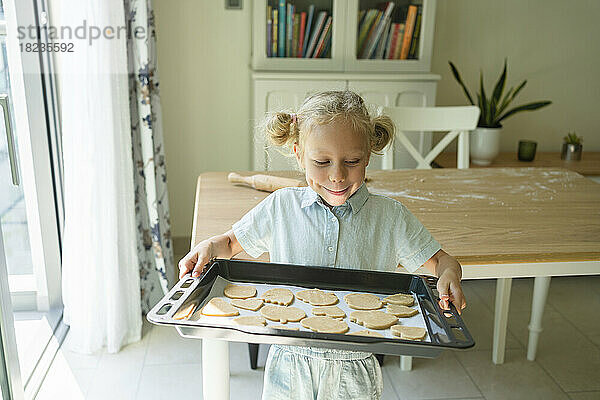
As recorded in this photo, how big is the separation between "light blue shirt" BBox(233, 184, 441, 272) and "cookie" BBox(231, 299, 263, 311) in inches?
5.2

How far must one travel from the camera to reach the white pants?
117 centimetres

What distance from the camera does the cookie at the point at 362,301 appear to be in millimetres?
1141

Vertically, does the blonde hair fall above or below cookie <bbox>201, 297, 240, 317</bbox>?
above

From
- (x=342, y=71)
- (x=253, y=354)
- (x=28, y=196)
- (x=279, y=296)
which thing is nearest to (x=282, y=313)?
(x=279, y=296)

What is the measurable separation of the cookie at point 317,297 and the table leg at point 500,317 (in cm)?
121

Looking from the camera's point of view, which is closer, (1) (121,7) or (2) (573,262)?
(2) (573,262)

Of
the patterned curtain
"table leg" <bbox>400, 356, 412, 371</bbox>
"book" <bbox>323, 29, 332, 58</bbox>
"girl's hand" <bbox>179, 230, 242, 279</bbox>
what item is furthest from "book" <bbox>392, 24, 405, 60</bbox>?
"girl's hand" <bbox>179, 230, 242, 279</bbox>

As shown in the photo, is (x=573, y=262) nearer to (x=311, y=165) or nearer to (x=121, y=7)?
(x=311, y=165)

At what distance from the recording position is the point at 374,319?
3.61 ft

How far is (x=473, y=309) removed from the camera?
272 centimetres

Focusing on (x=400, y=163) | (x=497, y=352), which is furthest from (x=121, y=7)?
(x=497, y=352)

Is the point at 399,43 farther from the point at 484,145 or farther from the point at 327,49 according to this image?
the point at 484,145

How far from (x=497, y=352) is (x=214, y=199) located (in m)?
1.28

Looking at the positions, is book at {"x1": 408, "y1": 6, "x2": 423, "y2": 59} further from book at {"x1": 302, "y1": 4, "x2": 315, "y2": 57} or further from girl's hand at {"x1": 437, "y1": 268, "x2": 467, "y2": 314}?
girl's hand at {"x1": 437, "y1": 268, "x2": 467, "y2": 314}
